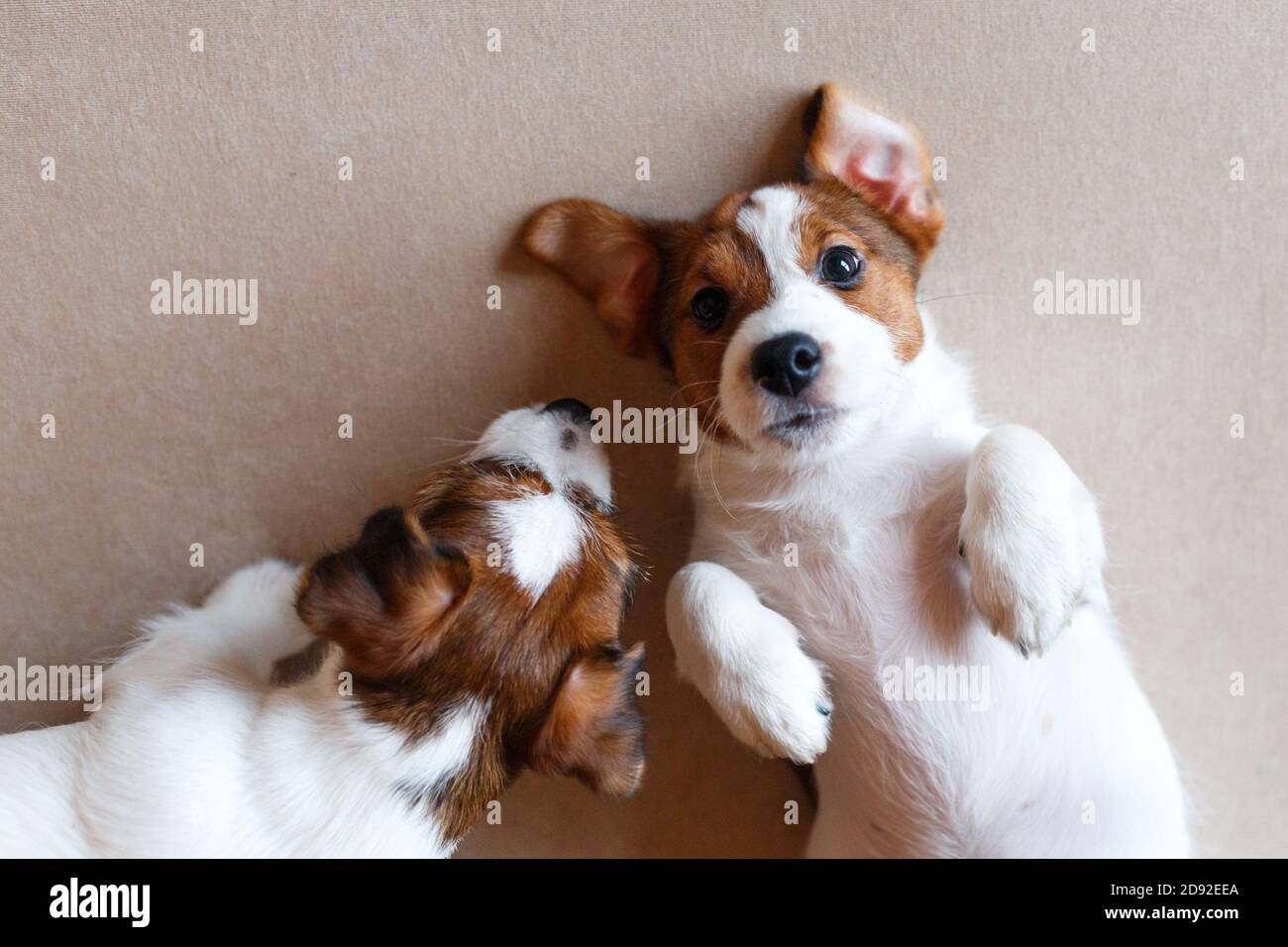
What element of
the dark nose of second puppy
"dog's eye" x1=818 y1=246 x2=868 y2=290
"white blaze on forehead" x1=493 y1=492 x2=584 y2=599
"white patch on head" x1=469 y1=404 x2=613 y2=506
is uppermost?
"dog's eye" x1=818 y1=246 x2=868 y2=290

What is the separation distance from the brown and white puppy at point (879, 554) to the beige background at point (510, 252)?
1.00 feet

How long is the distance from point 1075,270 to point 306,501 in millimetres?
2486

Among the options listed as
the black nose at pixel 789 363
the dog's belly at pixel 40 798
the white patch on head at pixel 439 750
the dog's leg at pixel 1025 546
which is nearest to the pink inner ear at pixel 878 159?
the black nose at pixel 789 363

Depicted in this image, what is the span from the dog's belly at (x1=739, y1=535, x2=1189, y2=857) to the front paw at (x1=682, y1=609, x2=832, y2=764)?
8.6 inches

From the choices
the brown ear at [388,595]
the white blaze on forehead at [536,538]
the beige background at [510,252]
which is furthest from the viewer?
the beige background at [510,252]

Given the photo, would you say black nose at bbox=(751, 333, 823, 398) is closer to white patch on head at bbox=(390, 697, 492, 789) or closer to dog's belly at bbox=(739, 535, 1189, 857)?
dog's belly at bbox=(739, 535, 1189, 857)

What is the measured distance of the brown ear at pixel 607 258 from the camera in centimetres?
292

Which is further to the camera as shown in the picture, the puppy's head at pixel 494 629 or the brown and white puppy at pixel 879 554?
the brown and white puppy at pixel 879 554

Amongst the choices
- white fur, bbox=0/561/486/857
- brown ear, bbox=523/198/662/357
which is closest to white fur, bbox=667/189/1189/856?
brown ear, bbox=523/198/662/357

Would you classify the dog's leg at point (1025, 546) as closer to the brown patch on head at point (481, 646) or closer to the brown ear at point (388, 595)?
the brown patch on head at point (481, 646)

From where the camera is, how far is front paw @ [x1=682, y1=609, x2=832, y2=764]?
2488 millimetres

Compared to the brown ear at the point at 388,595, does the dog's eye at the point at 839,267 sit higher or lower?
higher

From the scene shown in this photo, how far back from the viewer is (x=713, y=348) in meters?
2.66

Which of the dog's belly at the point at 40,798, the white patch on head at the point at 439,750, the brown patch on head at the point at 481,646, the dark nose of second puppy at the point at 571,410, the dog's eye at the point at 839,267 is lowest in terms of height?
the dog's belly at the point at 40,798
